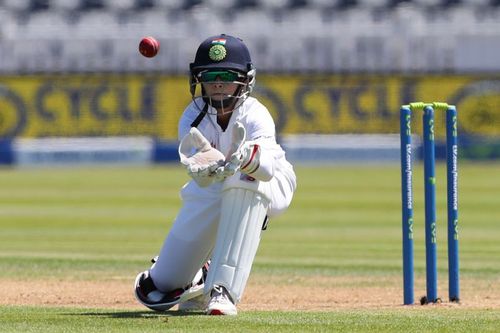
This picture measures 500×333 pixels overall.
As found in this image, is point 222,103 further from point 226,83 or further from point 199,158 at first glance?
point 199,158

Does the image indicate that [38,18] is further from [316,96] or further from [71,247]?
[71,247]

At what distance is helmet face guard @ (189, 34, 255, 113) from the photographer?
21.4 feet

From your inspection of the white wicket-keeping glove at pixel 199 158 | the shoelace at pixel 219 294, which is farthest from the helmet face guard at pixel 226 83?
the shoelace at pixel 219 294

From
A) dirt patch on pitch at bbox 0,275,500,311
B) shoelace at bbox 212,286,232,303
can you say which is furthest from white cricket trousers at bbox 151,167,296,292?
dirt patch on pitch at bbox 0,275,500,311

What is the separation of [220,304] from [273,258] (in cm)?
551

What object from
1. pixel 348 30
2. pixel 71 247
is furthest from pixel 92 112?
pixel 71 247

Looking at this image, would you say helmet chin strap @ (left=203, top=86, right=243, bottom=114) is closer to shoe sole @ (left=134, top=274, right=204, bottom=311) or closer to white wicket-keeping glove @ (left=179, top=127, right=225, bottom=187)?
white wicket-keeping glove @ (left=179, top=127, right=225, bottom=187)

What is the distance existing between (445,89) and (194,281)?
25.5 meters

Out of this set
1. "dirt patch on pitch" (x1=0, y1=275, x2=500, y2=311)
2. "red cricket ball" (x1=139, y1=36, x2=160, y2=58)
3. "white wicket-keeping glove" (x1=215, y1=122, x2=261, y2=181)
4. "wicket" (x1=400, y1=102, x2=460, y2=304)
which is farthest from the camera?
"dirt patch on pitch" (x1=0, y1=275, x2=500, y2=311)

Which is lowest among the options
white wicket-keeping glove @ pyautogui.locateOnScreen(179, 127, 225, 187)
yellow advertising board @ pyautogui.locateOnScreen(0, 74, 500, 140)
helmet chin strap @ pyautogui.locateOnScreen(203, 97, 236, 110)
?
yellow advertising board @ pyautogui.locateOnScreen(0, 74, 500, 140)

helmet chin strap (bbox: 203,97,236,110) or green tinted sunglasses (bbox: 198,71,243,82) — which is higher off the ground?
green tinted sunglasses (bbox: 198,71,243,82)

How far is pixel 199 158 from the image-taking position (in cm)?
615

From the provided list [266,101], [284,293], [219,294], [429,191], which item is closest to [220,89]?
[219,294]

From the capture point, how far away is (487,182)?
2405 centimetres
